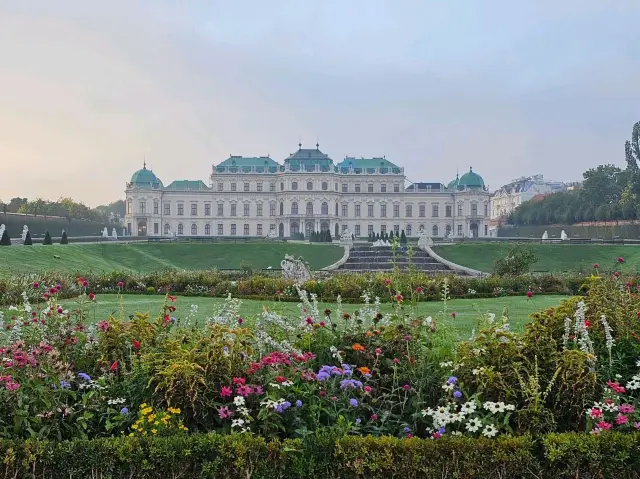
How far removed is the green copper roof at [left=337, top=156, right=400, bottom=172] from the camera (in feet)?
237

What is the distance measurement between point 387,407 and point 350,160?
7031 cm

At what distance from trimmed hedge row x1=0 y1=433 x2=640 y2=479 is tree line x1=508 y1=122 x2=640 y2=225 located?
53301 mm

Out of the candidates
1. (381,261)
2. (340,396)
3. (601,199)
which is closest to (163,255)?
(381,261)

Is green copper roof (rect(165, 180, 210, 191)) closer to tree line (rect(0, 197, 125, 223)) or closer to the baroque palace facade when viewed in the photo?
the baroque palace facade

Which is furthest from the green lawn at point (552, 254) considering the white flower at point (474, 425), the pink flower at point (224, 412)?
the pink flower at point (224, 412)

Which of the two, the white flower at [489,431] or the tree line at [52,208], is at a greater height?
the tree line at [52,208]

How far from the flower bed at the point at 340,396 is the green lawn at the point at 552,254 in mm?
30117

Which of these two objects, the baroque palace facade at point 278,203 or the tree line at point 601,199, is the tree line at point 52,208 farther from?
the tree line at point 601,199

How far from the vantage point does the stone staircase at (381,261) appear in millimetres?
32594

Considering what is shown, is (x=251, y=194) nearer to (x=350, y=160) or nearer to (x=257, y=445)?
(x=350, y=160)

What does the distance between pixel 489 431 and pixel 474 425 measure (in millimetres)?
120

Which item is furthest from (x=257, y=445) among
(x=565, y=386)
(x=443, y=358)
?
(x=565, y=386)

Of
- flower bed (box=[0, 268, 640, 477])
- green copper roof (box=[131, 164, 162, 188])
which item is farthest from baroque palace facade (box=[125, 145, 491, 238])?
flower bed (box=[0, 268, 640, 477])

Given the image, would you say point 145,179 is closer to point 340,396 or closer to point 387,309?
point 387,309
